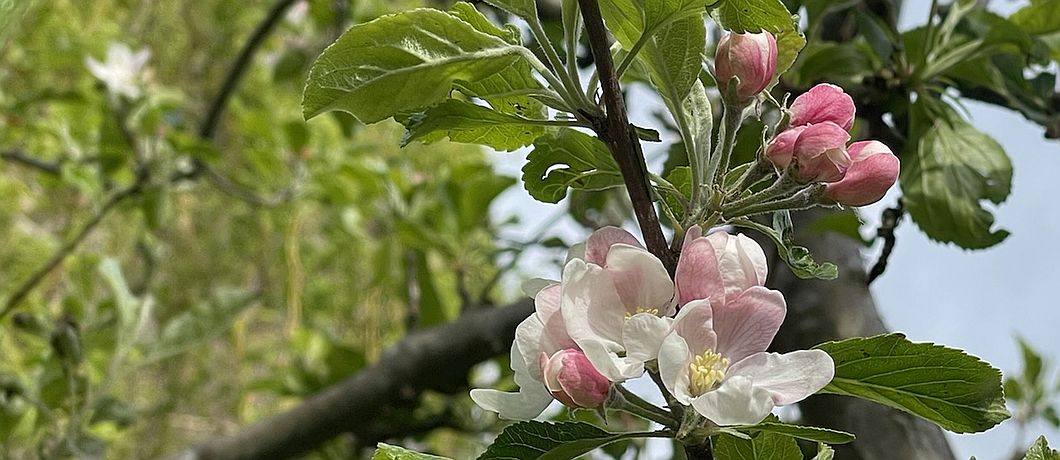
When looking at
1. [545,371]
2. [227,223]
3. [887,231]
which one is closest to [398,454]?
[545,371]

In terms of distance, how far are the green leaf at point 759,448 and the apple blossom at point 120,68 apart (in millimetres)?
1075

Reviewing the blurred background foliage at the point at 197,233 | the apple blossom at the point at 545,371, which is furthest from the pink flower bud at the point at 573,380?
the blurred background foliage at the point at 197,233

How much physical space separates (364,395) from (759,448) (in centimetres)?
78

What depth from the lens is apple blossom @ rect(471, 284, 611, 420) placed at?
0.28 meters

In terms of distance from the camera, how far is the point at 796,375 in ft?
0.89

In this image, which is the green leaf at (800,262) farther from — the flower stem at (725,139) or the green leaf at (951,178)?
the green leaf at (951,178)

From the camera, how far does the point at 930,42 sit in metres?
0.59

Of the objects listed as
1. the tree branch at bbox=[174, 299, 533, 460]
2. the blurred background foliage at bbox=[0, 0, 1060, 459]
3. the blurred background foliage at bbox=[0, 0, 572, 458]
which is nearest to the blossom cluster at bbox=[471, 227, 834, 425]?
the blurred background foliage at bbox=[0, 0, 1060, 459]

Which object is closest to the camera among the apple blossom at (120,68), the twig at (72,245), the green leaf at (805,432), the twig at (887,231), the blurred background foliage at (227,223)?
the green leaf at (805,432)

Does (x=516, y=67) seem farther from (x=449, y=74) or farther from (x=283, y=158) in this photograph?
(x=283, y=158)

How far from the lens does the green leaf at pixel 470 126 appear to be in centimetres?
32

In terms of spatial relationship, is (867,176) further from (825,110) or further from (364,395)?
(364,395)

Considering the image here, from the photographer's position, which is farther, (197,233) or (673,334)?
(197,233)

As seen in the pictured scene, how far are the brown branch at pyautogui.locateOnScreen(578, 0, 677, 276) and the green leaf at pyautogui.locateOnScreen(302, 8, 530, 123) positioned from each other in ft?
0.09
